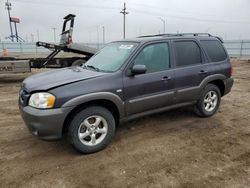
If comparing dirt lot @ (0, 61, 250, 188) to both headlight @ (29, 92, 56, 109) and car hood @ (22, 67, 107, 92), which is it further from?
car hood @ (22, 67, 107, 92)

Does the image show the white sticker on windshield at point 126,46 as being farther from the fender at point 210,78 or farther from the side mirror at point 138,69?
the fender at point 210,78

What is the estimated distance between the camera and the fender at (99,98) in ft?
10.0

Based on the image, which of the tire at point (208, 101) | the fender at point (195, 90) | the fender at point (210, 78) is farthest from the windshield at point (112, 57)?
the tire at point (208, 101)

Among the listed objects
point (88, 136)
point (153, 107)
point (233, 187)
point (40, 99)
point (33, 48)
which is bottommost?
point (233, 187)

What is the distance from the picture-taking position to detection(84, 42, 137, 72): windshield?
3703mm

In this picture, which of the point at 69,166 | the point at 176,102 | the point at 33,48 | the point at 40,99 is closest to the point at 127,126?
the point at 176,102

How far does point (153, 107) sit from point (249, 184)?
1.88 meters

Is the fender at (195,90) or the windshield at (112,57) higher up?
the windshield at (112,57)

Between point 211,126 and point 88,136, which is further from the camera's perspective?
A: point 211,126

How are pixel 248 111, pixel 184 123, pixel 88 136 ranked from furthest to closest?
pixel 248 111 → pixel 184 123 → pixel 88 136

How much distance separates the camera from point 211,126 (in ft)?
14.6

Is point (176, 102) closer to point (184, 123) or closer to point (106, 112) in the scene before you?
point (184, 123)

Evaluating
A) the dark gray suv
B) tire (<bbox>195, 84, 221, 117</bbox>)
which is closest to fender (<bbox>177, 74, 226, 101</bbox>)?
the dark gray suv

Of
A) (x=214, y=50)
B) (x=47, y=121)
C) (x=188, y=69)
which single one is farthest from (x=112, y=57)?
(x=214, y=50)
